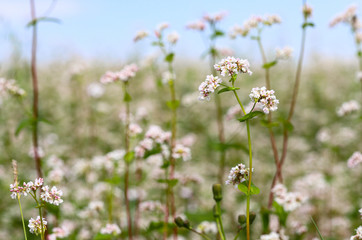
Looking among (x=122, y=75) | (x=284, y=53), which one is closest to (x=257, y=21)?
(x=284, y=53)

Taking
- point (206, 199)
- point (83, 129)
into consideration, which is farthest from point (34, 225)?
point (83, 129)

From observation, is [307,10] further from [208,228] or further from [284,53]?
[208,228]

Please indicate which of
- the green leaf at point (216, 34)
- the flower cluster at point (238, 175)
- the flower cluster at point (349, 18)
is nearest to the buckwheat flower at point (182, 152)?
the flower cluster at point (238, 175)

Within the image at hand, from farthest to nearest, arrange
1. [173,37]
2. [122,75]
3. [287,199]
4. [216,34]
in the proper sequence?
[216,34]
[173,37]
[122,75]
[287,199]

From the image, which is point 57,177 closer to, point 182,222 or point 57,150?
point 182,222

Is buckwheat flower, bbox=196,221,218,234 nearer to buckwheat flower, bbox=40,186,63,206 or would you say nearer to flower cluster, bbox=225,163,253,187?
flower cluster, bbox=225,163,253,187

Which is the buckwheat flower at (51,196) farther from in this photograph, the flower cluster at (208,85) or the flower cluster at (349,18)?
the flower cluster at (349,18)

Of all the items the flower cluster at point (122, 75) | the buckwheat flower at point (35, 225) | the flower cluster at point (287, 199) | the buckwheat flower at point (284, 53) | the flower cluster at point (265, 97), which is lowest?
the buckwheat flower at point (35, 225)
